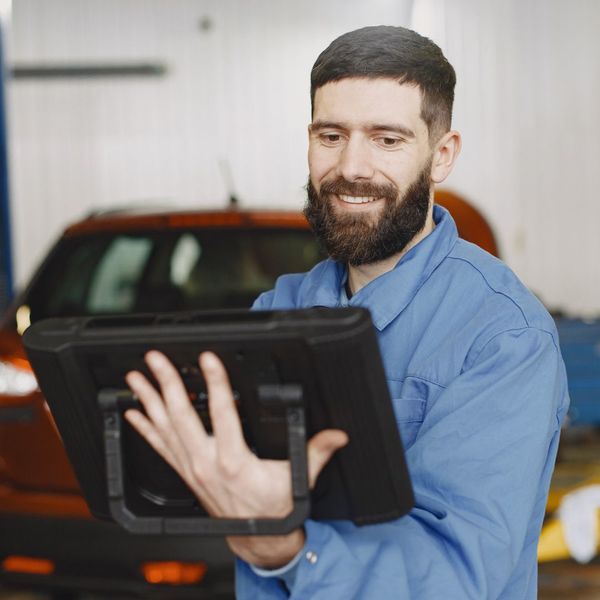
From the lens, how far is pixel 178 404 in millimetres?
1066

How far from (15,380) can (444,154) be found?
2.03m

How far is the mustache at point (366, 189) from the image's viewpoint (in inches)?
56.0

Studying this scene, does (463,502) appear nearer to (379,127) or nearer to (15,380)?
(379,127)

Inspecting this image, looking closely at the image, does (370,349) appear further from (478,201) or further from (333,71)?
(478,201)

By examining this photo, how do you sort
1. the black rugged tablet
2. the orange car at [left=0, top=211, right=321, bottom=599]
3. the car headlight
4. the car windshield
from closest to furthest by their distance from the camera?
the black rugged tablet, the orange car at [left=0, top=211, right=321, bottom=599], the car headlight, the car windshield

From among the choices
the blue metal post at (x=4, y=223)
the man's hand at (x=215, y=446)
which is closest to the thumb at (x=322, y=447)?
the man's hand at (x=215, y=446)

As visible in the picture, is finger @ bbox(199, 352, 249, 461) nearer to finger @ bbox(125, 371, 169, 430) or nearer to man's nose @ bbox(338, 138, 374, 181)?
finger @ bbox(125, 371, 169, 430)

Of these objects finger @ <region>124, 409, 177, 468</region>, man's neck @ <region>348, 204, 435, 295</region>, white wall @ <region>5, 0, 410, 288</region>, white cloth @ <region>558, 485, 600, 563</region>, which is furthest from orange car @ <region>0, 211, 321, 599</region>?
white wall @ <region>5, 0, 410, 288</region>

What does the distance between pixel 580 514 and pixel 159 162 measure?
8303 millimetres

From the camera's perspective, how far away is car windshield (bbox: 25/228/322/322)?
3521mm

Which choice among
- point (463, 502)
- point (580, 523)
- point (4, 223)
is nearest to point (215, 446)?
point (463, 502)

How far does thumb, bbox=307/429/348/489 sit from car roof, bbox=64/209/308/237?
8.02ft

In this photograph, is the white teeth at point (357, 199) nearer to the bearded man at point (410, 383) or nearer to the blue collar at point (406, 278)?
the bearded man at point (410, 383)

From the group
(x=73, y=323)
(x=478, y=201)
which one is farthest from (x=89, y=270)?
(x=478, y=201)
